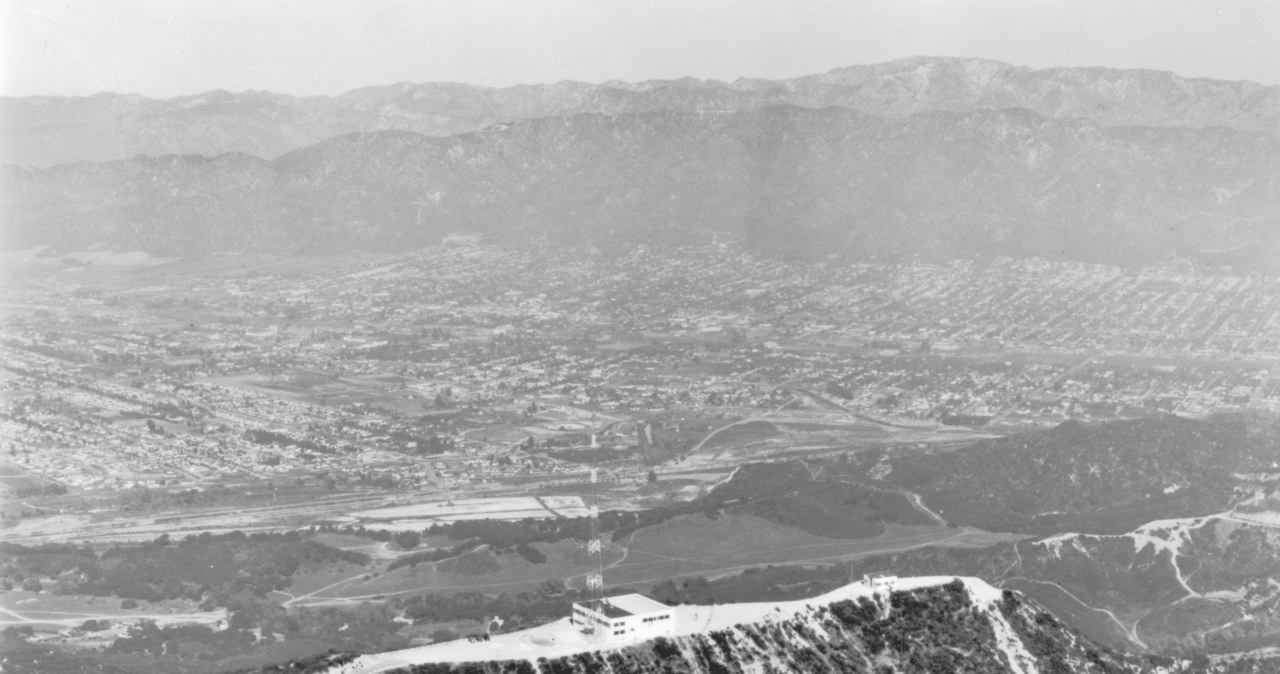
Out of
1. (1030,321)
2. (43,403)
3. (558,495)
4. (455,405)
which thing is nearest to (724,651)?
(558,495)

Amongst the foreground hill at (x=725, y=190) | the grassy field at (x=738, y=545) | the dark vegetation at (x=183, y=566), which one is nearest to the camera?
the dark vegetation at (x=183, y=566)

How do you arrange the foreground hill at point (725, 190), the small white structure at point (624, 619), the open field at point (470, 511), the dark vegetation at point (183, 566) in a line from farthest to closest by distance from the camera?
the foreground hill at point (725, 190), the open field at point (470, 511), the dark vegetation at point (183, 566), the small white structure at point (624, 619)

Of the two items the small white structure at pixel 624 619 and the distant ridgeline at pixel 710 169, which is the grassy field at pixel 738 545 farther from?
the distant ridgeline at pixel 710 169

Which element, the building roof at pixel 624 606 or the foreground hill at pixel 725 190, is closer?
the building roof at pixel 624 606

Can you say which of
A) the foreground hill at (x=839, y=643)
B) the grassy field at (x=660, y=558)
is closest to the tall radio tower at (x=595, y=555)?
the grassy field at (x=660, y=558)

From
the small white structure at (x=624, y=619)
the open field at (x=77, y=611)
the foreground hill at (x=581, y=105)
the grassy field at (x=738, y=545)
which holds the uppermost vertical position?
the foreground hill at (x=581, y=105)

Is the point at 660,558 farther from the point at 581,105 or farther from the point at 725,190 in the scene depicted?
the point at 581,105

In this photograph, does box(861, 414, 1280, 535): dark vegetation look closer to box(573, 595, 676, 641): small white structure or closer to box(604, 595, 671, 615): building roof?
box(604, 595, 671, 615): building roof
